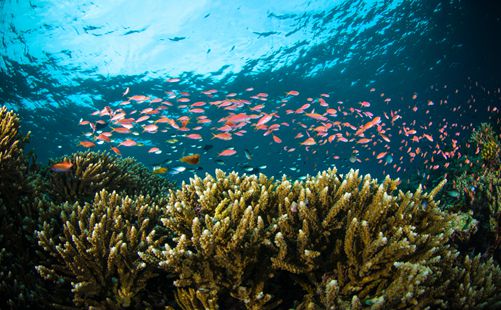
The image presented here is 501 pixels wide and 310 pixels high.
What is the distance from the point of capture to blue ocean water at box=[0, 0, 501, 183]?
15.8 metres

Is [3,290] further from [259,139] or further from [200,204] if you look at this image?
[259,139]

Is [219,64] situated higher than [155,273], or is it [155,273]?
[219,64]

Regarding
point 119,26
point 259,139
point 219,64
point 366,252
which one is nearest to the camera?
point 366,252

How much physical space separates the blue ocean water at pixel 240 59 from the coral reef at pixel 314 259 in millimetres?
5479

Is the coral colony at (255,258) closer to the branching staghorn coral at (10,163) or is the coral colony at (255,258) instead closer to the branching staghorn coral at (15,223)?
the branching staghorn coral at (15,223)

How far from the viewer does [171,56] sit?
826 inches

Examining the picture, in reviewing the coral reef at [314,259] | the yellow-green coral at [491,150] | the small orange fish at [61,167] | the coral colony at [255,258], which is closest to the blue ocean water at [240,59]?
the yellow-green coral at [491,150]

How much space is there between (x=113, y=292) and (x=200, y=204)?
3.87ft

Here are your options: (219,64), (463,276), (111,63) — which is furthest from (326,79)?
(463,276)

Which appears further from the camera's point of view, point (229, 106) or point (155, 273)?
point (229, 106)

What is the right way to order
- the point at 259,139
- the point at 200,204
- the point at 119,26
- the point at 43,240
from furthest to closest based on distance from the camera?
the point at 259,139 → the point at 119,26 → the point at 200,204 → the point at 43,240

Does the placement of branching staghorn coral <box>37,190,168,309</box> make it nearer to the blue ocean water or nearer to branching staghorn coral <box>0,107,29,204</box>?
branching staghorn coral <box>0,107,29,204</box>

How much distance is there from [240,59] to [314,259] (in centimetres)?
2258

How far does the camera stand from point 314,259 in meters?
2.43
